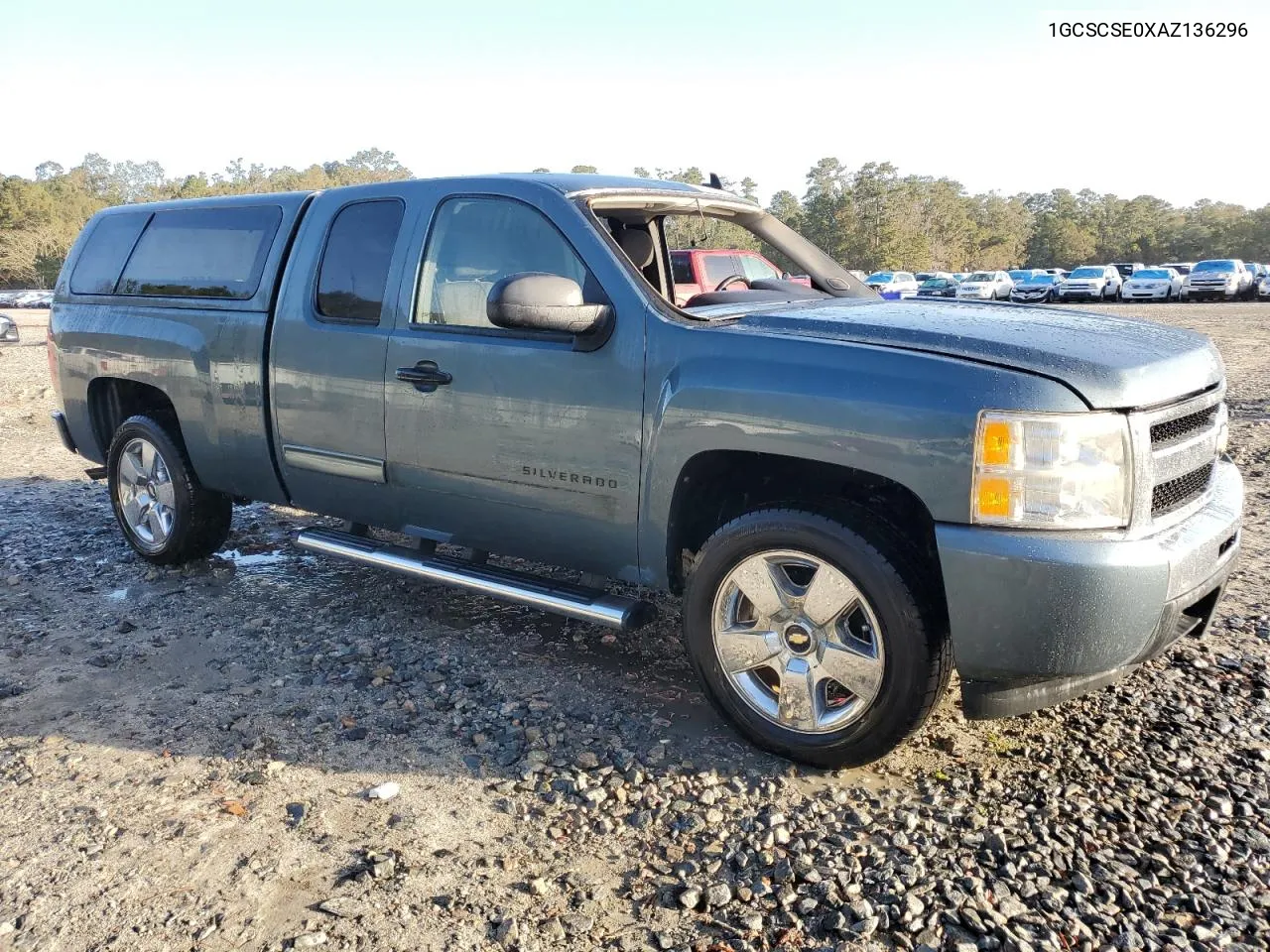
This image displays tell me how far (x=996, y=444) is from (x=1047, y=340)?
1.72ft

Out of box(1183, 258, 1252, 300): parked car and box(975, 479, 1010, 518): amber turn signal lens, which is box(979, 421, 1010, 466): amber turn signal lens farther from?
box(1183, 258, 1252, 300): parked car

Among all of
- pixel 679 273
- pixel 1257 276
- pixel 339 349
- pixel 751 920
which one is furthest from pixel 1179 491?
pixel 1257 276

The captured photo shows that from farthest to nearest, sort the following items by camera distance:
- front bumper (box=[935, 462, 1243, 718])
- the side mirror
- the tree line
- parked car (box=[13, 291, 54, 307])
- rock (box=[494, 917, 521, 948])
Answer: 1. the tree line
2. parked car (box=[13, 291, 54, 307])
3. the side mirror
4. front bumper (box=[935, 462, 1243, 718])
5. rock (box=[494, 917, 521, 948])

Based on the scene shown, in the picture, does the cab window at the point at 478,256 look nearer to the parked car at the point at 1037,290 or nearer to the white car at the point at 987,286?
the white car at the point at 987,286

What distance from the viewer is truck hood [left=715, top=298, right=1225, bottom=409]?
2830 mm

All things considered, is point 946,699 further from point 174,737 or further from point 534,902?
point 174,737

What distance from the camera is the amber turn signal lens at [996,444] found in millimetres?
2773

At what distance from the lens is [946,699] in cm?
385

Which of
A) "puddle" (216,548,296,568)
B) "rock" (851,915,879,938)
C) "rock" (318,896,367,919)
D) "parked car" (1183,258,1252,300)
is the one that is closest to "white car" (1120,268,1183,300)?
"parked car" (1183,258,1252,300)

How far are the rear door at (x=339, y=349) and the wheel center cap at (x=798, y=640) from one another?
1932 millimetres

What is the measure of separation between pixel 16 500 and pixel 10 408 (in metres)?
5.21

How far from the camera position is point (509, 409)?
12.5 feet

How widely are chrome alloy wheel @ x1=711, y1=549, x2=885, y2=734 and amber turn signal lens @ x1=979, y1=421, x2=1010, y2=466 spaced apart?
1.89 feet

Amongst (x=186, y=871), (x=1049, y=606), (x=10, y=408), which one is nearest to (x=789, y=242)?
(x=1049, y=606)
